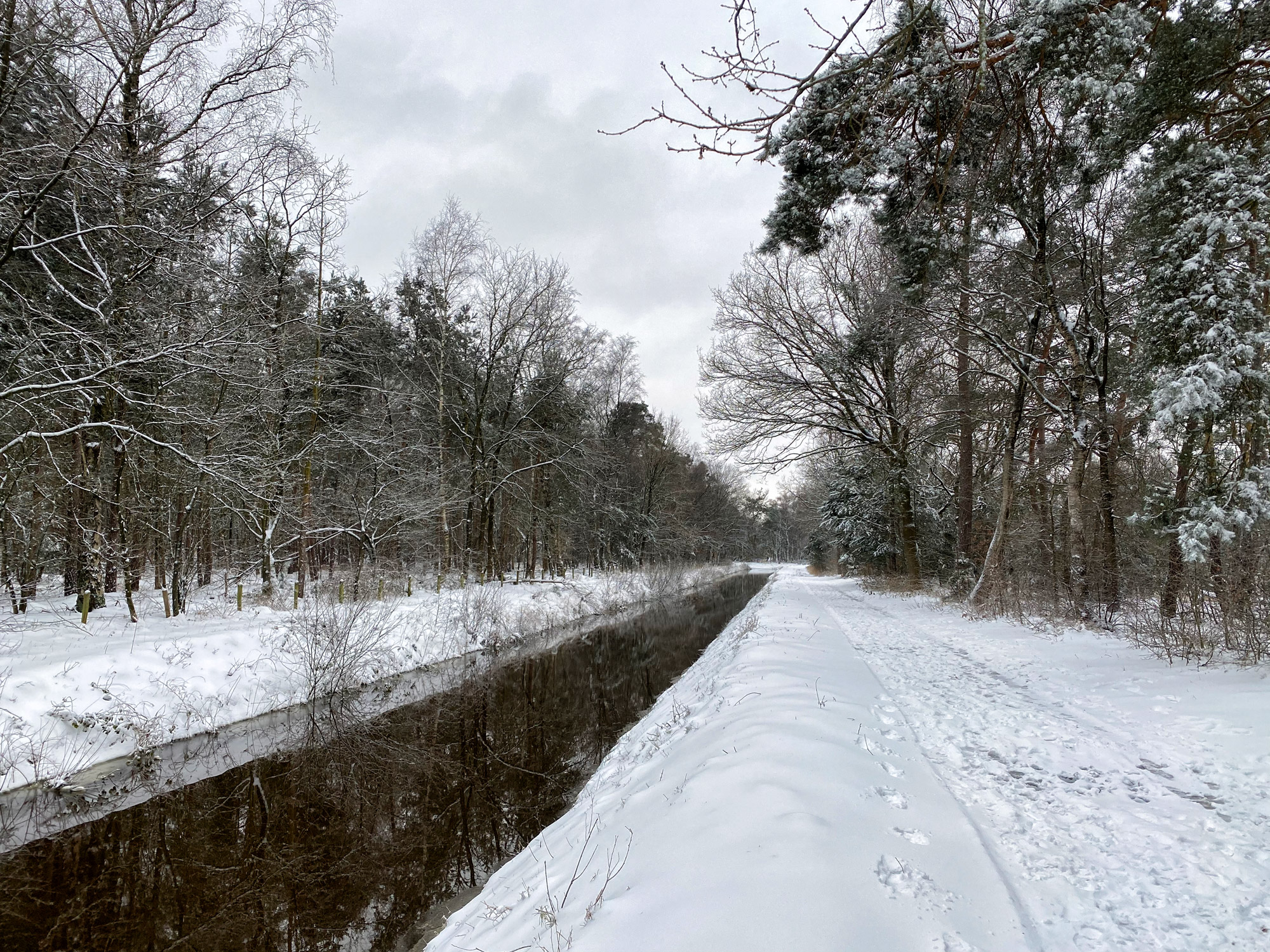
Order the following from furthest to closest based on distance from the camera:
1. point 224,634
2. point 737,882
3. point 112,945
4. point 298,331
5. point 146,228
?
point 298,331 → point 224,634 → point 146,228 → point 112,945 → point 737,882

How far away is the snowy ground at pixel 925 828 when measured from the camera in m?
2.33

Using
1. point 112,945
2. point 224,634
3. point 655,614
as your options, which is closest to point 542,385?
point 655,614

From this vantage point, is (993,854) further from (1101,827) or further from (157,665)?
(157,665)

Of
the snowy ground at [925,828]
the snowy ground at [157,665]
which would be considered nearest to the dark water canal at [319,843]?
the snowy ground at [925,828]

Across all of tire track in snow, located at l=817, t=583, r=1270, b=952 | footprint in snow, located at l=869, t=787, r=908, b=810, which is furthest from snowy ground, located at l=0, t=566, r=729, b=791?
tire track in snow, located at l=817, t=583, r=1270, b=952

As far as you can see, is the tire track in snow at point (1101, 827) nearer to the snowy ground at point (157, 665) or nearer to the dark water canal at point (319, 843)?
the dark water canal at point (319, 843)

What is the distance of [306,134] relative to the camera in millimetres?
8867

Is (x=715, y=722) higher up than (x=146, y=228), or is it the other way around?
(x=146, y=228)

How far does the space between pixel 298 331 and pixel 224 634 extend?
543cm

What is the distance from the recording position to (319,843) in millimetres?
4957

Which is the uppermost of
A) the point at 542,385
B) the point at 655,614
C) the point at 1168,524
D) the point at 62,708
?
the point at 542,385

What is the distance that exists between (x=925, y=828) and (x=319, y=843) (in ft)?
16.2

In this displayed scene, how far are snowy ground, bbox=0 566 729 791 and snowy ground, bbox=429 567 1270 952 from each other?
5167mm

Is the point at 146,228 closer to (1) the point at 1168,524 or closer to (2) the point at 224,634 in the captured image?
(2) the point at 224,634
